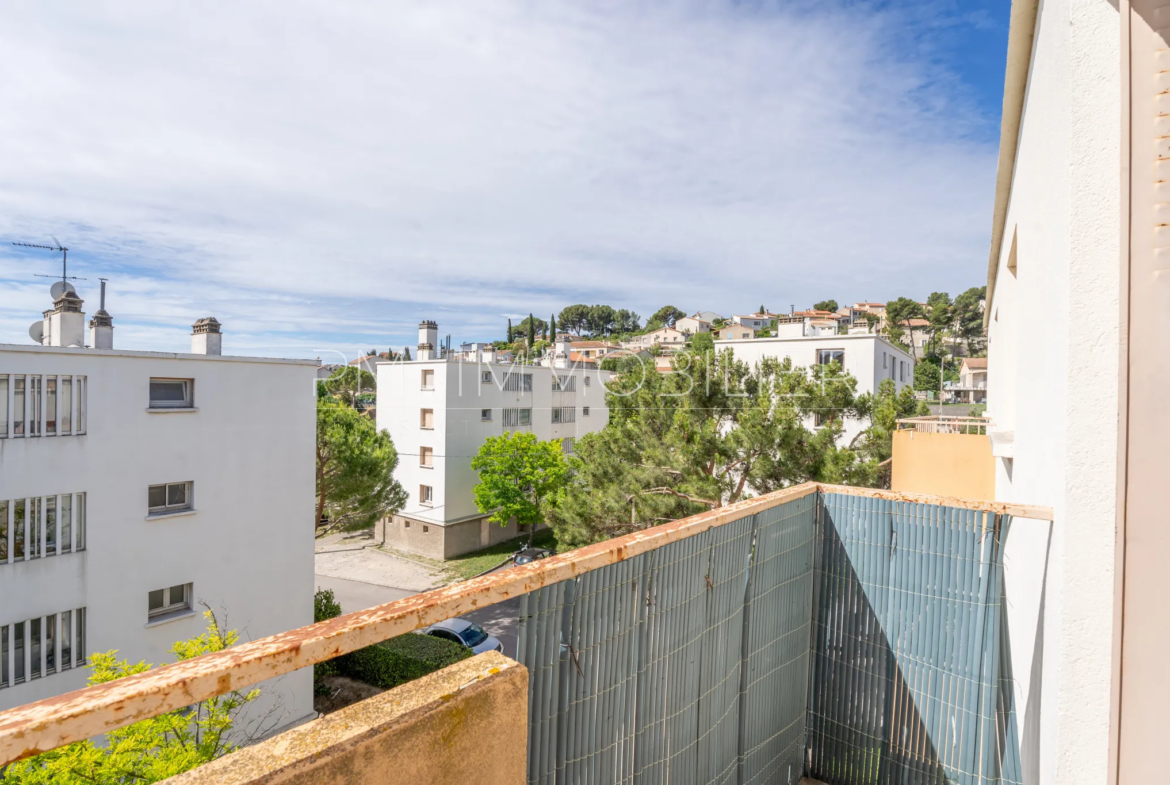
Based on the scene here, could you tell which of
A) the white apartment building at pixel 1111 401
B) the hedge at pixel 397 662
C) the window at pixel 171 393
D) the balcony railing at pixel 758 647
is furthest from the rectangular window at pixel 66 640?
the white apartment building at pixel 1111 401

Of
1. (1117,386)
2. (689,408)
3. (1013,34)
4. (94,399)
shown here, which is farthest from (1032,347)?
(94,399)

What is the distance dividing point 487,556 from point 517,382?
798 cm

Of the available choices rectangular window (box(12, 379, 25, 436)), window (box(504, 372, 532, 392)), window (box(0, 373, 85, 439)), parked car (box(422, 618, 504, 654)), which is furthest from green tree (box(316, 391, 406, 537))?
rectangular window (box(12, 379, 25, 436))

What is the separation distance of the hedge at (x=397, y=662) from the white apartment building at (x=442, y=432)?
10704 millimetres

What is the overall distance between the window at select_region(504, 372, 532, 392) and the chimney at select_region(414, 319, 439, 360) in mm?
3400

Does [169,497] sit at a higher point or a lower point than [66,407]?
lower

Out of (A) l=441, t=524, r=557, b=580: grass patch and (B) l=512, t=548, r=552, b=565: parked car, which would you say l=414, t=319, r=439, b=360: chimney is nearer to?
(A) l=441, t=524, r=557, b=580: grass patch

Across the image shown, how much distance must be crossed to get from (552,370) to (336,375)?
12418mm

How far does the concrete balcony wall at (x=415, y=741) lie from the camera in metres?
0.88

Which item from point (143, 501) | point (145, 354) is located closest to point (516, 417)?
point (143, 501)

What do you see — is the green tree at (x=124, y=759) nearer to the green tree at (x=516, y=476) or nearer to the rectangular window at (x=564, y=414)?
the green tree at (x=516, y=476)

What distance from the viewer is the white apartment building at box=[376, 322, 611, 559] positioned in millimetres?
23859

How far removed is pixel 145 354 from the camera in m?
9.70

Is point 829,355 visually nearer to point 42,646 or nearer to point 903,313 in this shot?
point 42,646
